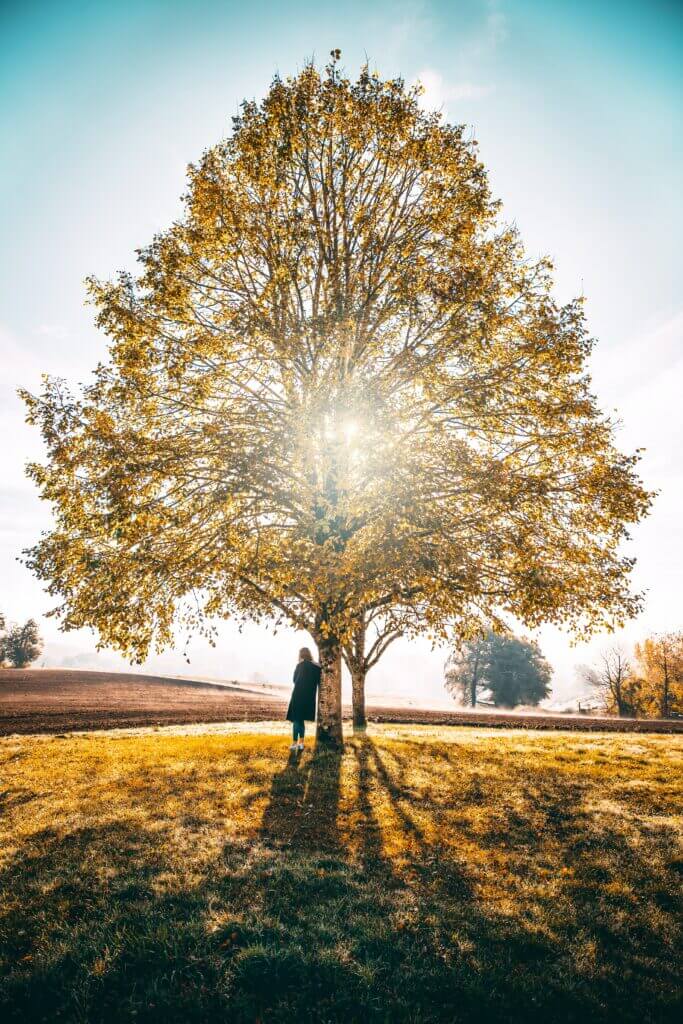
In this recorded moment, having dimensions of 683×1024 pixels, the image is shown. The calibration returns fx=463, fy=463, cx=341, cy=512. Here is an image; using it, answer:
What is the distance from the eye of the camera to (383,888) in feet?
17.2

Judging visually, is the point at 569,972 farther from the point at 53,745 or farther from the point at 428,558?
the point at 53,745

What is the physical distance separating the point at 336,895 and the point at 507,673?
180 ft

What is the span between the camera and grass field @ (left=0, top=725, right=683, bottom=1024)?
360 centimetres

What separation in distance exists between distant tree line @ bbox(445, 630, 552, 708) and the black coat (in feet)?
150

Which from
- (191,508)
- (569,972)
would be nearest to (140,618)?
(191,508)

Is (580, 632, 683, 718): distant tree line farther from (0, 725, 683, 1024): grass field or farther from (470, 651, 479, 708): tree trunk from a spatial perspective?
(0, 725, 683, 1024): grass field

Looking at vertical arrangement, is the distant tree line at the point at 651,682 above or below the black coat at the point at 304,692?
below

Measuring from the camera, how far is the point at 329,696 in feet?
38.5

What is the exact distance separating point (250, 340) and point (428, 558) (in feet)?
20.9

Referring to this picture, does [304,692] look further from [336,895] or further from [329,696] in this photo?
[336,895]

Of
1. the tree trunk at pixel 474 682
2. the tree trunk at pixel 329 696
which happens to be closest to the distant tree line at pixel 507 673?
the tree trunk at pixel 474 682

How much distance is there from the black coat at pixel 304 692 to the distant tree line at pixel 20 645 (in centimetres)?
6875

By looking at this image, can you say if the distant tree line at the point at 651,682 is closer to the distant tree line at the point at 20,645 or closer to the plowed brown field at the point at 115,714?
the plowed brown field at the point at 115,714

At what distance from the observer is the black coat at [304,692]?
11289 millimetres
